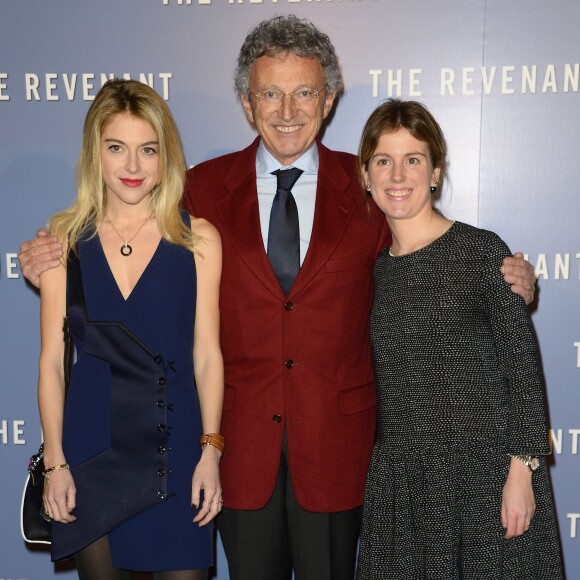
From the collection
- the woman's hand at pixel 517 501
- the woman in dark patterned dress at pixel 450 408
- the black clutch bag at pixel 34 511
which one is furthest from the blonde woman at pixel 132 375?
the woman's hand at pixel 517 501

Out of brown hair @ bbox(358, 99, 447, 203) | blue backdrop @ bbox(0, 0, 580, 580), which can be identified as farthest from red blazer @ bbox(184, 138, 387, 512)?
blue backdrop @ bbox(0, 0, 580, 580)

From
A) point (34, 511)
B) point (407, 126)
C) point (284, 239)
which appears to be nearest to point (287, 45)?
point (407, 126)

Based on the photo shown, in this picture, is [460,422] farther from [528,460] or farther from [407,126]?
[407,126]

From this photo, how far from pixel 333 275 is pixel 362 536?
2.35ft

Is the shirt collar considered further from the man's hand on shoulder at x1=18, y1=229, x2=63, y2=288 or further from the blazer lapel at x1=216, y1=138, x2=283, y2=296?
the man's hand on shoulder at x1=18, y1=229, x2=63, y2=288

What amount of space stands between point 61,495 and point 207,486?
0.37 meters

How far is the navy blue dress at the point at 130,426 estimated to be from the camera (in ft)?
6.43

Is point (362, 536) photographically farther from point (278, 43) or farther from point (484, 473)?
point (278, 43)

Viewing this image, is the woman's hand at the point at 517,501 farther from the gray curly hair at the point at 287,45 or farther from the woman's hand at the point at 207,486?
the gray curly hair at the point at 287,45

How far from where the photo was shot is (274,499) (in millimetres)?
2191

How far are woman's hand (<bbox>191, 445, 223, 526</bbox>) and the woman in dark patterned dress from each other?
0.42 metres

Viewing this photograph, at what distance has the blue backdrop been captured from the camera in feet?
8.91

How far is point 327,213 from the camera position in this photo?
221 centimetres

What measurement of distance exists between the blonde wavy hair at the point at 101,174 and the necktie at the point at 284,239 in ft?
0.79
